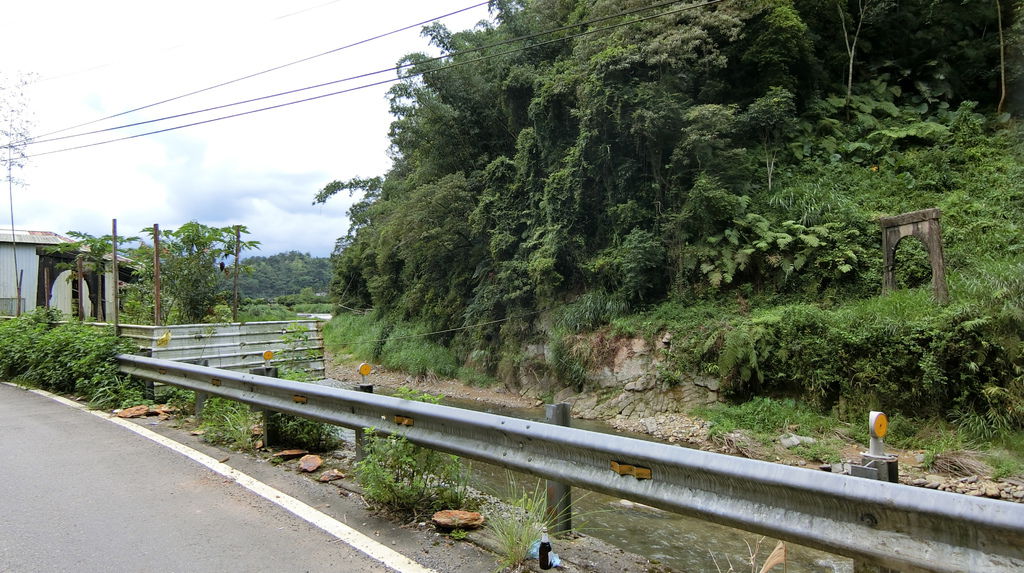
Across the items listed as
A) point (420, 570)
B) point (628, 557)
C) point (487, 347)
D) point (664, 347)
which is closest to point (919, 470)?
point (664, 347)

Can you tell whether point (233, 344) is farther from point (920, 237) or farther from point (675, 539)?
point (920, 237)

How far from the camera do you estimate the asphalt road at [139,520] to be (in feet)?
10.1

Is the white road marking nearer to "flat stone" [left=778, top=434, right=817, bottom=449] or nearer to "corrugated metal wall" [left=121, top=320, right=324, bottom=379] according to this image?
"corrugated metal wall" [left=121, top=320, right=324, bottom=379]

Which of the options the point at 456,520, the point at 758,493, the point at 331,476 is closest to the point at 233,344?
the point at 331,476

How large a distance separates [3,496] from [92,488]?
55cm

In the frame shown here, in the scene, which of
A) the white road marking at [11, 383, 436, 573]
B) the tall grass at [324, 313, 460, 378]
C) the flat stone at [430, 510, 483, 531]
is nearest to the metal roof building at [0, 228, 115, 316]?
the tall grass at [324, 313, 460, 378]

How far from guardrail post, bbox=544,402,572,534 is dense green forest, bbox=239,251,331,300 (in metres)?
59.9

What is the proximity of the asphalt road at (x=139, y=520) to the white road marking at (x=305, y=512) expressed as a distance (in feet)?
0.19

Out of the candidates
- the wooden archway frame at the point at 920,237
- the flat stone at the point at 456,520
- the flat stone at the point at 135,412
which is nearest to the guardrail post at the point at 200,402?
the flat stone at the point at 135,412

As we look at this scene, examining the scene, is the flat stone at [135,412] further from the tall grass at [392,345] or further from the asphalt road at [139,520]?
the tall grass at [392,345]

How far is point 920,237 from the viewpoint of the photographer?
37.0 ft

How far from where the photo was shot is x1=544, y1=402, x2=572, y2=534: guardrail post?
3.30 m

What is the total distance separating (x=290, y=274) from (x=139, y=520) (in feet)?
230

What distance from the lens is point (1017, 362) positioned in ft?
30.7
